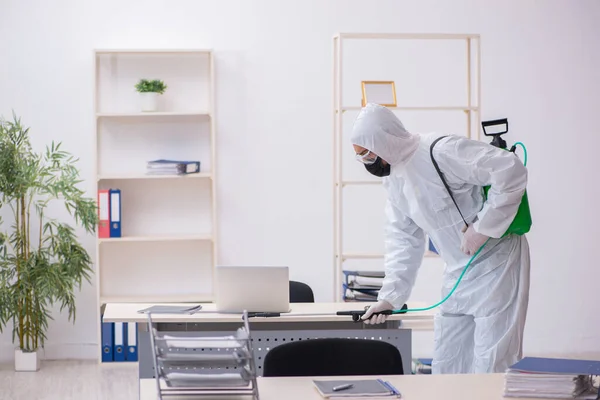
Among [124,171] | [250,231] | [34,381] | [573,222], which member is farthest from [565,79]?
[34,381]

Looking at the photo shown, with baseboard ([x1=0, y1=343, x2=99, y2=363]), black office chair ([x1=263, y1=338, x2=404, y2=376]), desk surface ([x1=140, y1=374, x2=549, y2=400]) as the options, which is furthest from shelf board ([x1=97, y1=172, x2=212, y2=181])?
desk surface ([x1=140, y1=374, x2=549, y2=400])

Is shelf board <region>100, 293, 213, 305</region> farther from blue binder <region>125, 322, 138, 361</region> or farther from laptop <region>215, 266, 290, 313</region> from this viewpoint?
laptop <region>215, 266, 290, 313</region>

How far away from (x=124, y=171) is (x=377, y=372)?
3380 millimetres

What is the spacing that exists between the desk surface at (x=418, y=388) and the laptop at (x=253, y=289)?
97 centimetres

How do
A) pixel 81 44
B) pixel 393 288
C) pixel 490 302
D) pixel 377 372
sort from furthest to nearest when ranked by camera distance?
pixel 81 44 → pixel 393 288 → pixel 490 302 → pixel 377 372

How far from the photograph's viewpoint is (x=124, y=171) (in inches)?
221

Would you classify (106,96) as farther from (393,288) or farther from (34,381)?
(393,288)

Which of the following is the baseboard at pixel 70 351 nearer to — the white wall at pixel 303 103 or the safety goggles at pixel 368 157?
the white wall at pixel 303 103

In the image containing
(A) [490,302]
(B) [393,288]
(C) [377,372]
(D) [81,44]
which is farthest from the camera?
(D) [81,44]

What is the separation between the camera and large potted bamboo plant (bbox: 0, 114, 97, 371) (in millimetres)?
5039

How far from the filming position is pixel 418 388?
2.34 meters

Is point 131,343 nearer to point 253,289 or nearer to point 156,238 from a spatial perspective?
point 156,238

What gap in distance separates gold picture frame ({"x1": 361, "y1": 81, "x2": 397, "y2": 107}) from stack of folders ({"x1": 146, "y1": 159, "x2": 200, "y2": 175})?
52.8 inches

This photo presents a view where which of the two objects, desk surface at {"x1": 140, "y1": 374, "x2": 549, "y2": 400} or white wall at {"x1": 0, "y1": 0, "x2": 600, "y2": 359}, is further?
white wall at {"x1": 0, "y1": 0, "x2": 600, "y2": 359}
